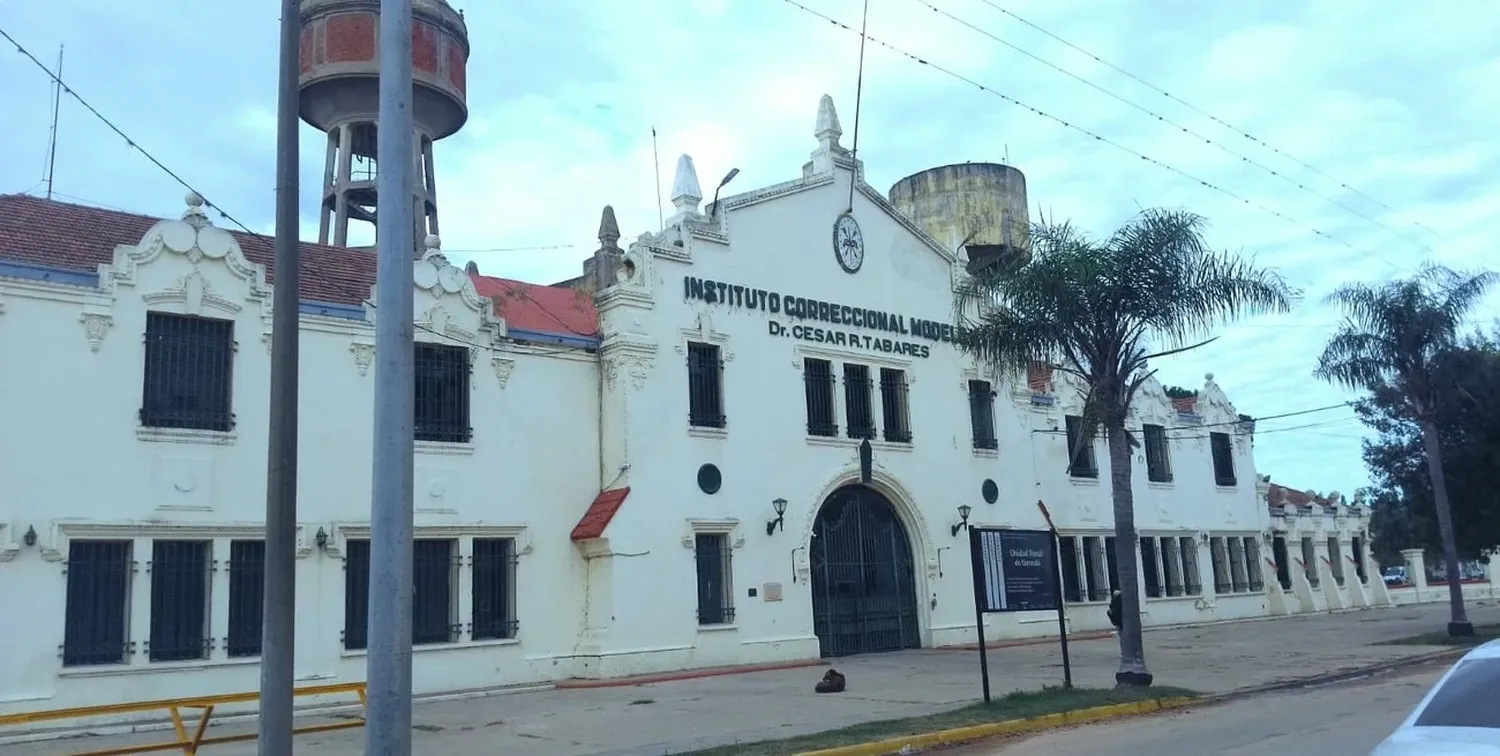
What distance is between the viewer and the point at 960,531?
89.3 feet

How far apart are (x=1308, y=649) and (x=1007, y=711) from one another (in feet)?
41.4

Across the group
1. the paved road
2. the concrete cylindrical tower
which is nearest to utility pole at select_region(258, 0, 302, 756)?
the paved road

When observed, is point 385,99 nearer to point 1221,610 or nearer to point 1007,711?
point 1007,711

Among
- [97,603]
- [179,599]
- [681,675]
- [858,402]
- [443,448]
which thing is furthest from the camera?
[858,402]

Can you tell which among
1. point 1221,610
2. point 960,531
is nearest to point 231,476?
point 960,531

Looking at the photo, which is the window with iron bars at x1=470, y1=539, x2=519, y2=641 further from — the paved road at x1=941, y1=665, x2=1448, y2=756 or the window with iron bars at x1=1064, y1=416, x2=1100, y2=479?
the window with iron bars at x1=1064, y1=416, x2=1100, y2=479

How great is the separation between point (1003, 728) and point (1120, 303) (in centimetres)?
725

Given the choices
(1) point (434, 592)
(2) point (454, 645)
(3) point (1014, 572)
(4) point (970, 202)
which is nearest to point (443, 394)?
(1) point (434, 592)

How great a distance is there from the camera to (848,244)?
2655 cm

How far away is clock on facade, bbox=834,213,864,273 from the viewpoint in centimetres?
2628

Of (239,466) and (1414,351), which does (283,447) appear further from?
(1414,351)

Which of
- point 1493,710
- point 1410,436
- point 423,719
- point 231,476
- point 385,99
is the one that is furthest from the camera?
point 1410,436

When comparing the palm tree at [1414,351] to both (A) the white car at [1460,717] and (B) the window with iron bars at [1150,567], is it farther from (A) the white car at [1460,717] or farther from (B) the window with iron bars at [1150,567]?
(A) the white car at [1460,717]

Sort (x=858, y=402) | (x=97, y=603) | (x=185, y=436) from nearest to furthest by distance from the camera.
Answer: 1. (x=97, y=603)
2. (x=185, y=436)
3. (x=858, y=402)
